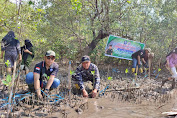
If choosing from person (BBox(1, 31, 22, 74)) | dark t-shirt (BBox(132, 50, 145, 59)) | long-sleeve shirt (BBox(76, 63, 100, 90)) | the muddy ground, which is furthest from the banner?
person (BBox(1, 31, 22, 74))

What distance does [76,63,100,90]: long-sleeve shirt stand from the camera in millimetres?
3847

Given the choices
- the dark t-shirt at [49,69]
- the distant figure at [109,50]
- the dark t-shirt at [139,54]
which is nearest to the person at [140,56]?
the dark t-shirt at [139,54]

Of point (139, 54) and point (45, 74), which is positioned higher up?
point (139, 54)

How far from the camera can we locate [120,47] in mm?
7559

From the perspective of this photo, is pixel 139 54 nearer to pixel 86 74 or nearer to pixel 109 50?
pixel 109 50

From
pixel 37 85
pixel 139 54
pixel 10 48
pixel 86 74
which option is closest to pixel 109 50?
pixel 139 54

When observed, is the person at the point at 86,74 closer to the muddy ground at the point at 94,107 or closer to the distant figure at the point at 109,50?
the muddy ground at the point at 94,107

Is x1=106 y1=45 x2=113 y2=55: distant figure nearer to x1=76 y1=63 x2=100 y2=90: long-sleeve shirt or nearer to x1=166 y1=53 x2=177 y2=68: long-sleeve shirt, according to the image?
x1=166 y1=53 x2=177 y2=68: long-sleeve shirt

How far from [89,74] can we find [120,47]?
3.82m

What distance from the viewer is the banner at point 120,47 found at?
23.9ft

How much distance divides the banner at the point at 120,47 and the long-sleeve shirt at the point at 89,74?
3235 millimetres

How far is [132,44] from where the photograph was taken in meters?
7.77

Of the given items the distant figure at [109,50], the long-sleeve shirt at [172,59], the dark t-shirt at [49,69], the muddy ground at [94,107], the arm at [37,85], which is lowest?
the muddy ground at [94,107]

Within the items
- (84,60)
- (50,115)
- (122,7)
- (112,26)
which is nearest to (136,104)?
(84,60)
